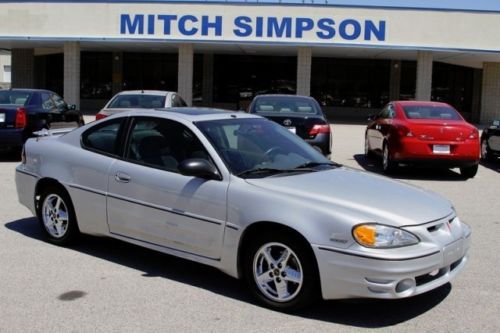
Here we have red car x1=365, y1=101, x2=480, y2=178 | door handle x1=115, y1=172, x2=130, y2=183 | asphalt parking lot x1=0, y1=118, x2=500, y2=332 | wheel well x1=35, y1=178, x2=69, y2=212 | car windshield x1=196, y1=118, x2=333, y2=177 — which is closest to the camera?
asphalt parking lot x1=0, y1=118, x2=500, y2=332

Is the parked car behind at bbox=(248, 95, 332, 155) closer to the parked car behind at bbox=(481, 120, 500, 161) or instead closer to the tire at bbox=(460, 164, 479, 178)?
the tire at bbox=(460, 164, 479, 178)

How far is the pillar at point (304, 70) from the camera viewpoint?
25.9m

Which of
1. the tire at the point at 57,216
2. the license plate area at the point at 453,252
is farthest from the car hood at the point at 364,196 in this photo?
the tire at the point at 57,216

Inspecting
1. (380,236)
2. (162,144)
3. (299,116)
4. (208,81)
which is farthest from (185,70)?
(380,236)

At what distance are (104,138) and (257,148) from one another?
A: 1615 millimetres

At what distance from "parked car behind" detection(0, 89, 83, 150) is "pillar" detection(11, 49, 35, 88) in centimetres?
A: 2052

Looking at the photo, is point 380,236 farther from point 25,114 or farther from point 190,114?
point 25,114

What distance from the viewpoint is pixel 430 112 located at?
12.5 metres

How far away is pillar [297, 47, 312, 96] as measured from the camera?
84.9 feet

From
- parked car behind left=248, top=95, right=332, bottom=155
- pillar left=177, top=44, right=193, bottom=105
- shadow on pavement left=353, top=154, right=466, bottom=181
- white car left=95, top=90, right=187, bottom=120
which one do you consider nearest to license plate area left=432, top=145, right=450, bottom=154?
shadow on pavement left=353, top=154, right=466, bottom=181

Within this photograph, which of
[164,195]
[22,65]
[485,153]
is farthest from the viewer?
[22,65]

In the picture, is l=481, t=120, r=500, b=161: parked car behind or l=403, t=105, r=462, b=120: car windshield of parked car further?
l=481, t=120, r=500, b=161: parked car behind

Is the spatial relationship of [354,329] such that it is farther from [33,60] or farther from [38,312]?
[33,60]

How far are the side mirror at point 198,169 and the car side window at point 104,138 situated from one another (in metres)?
1.13
